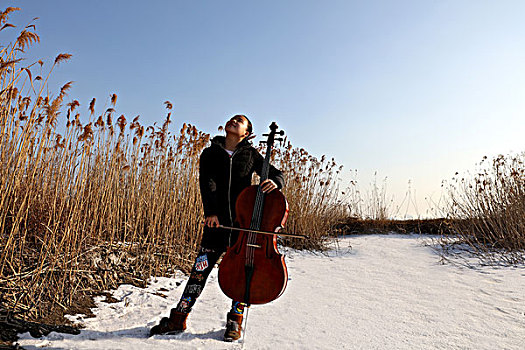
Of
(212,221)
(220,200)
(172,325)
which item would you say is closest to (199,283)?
(172,325)

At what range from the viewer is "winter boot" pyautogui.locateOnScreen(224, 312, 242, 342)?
2.04m

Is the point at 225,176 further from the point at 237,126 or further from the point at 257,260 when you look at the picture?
the point at 257,260

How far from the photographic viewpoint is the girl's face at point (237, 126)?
2207 mm

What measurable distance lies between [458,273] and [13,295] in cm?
427

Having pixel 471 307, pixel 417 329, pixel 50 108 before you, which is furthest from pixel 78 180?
pixel 471 307

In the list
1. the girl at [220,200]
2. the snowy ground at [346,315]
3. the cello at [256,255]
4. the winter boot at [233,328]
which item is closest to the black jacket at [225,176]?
the girl at [220,200]

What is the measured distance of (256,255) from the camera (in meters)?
1.86

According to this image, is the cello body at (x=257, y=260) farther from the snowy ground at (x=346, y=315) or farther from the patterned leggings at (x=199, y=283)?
the snowy ground at (x=346, y=315)

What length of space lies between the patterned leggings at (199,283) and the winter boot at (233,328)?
28 millimetres

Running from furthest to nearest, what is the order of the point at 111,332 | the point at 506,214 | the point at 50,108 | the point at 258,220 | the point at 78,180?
the point at 506,214
the point at 78,180
the point at 50,108
the point at 111,332
the point at 258,220

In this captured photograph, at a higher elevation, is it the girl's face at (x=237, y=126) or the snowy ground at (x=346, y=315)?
the girl's face at (x=237, y=126)

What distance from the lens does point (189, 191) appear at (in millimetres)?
4051

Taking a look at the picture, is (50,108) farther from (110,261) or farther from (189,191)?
(189,191)

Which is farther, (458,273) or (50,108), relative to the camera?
(458,273)
